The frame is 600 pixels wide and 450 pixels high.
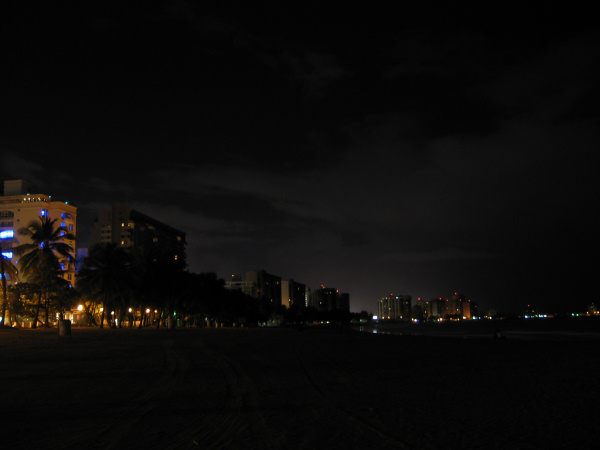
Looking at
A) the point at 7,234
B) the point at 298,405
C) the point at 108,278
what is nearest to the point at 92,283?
the point at 108,278

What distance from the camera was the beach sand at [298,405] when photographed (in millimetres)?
7148

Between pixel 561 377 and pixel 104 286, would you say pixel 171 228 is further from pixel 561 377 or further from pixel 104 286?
pixel 561 377

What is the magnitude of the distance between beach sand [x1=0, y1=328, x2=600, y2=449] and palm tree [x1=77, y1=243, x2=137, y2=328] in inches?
1580

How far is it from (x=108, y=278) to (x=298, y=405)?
50.9 metres

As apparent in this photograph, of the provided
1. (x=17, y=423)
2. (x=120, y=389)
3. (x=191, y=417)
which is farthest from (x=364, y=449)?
(x=120, y=389)

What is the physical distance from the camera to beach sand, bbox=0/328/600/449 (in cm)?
715

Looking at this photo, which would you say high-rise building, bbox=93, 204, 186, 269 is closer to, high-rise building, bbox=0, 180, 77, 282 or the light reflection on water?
high-rise building, bbox=0, 180, 77, 282

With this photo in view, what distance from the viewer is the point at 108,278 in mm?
55875

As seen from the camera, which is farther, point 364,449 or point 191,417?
point 191,417

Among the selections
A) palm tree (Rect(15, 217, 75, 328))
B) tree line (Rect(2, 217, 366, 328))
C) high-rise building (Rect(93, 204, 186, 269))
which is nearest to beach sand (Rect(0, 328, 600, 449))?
palm tree (Rect(15, 217, 75, 328))

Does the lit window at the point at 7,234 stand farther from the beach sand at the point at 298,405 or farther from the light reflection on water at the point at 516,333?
the beach sand at the point at 298,405

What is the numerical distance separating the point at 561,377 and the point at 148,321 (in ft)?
279

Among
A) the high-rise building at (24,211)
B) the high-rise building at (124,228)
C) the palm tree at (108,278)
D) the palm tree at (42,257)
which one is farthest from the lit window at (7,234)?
the palm tree at (42,257)

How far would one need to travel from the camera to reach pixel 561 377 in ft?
45.7
